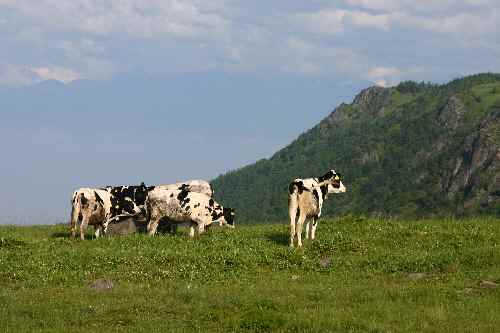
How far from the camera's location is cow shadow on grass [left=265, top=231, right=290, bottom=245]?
30.1 m

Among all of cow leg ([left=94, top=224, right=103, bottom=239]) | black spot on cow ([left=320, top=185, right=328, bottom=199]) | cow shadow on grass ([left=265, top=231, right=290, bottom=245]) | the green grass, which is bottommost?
the green grass

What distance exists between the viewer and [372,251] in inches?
1083

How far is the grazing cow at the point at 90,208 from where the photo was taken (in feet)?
108

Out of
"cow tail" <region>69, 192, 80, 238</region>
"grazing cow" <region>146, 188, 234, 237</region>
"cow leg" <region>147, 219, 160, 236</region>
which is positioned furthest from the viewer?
"cow leg" <region>147, 219, 160, 236</region>

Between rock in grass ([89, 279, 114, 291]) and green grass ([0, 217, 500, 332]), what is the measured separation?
12.3 inches

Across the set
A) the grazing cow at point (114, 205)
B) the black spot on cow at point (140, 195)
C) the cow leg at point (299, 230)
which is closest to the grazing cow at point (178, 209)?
the grazing cow at point (114, 205)

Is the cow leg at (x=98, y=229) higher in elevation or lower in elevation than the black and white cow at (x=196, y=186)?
lower

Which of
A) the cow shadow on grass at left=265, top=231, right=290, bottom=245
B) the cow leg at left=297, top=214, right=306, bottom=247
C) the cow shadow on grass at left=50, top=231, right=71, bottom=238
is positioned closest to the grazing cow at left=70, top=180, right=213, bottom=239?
the cow shadow on grass at left=50, top=231, right=71, bottom=238

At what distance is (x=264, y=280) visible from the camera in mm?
23703

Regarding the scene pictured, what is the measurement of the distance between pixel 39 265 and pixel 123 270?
3.20 metres

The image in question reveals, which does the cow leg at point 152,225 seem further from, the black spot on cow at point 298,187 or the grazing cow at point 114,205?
the black spot on cow at point 298,187

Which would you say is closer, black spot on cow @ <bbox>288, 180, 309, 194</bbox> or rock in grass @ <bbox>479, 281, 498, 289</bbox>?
rock in grass @ <bbox>479, 281, 498, 289</bbox>

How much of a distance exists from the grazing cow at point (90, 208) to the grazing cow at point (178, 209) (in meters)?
2.18

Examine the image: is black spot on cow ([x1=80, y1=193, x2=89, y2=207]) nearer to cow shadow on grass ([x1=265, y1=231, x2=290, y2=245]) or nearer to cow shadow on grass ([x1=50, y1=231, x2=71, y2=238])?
cow shadow on grass ([x1=50, y1=231, x2=71, y2=238])
